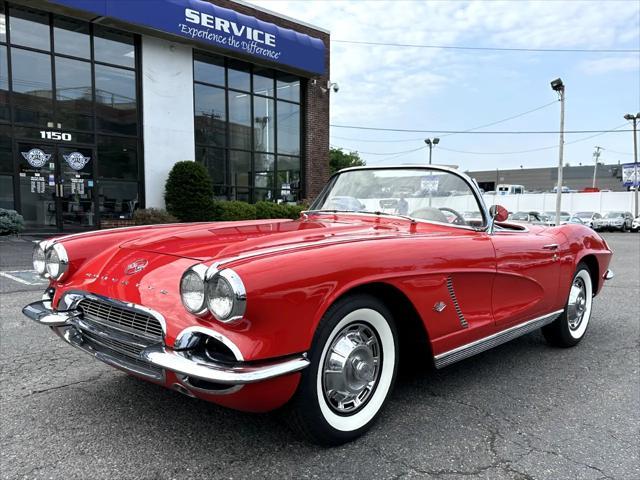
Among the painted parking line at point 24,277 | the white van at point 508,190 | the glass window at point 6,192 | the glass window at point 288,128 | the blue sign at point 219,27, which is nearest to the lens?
the painted parking line at point 24,277

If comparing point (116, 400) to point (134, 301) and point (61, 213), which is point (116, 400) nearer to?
point (134, 301)

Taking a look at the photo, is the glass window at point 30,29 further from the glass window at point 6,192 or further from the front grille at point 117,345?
the front grille at point 117,345

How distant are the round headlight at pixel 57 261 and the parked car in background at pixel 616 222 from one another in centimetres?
3333

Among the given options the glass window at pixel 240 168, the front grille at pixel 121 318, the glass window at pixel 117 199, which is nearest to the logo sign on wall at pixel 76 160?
the glass window at pixel 117 199

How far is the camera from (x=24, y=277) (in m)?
7.13

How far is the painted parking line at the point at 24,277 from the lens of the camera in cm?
681

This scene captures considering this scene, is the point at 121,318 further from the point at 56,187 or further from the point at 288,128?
the point at 288,128

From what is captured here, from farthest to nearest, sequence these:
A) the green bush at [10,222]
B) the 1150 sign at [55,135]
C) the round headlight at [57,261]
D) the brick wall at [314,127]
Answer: the brick wall at [314,127] → the 1150 sign at [55,135] → the green bush at [10,222] → the round headlight at [57,261]

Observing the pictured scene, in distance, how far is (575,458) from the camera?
2367 mm

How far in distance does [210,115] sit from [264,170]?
258 cm

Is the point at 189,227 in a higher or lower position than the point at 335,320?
higher

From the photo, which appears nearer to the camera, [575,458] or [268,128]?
[575,458]

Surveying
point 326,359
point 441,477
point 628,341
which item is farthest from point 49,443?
point 628,341

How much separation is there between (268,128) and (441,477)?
15.6 metres
